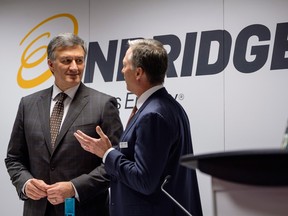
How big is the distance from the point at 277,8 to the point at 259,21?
0.17 meters

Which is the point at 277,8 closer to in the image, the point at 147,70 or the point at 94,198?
the point at 147,70

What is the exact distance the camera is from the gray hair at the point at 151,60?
233 cm

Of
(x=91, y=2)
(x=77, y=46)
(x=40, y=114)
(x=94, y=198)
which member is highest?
(x=91, y=2)

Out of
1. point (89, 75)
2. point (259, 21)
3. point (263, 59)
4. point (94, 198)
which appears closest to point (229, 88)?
point (263, 59)

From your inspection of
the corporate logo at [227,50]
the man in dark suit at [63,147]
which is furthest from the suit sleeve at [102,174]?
the corporate logo at [227,50]

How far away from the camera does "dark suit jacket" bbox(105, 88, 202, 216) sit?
209cm

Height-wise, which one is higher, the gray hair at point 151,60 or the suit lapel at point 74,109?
the gray hair at point 151,60

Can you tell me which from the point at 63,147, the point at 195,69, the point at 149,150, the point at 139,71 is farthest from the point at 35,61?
the point at 149,150

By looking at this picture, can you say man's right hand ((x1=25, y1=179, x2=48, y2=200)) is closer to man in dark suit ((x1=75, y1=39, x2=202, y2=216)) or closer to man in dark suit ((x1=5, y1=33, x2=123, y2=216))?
man in dark suit ((x1=5, y1=33, x2=123, y2=216))

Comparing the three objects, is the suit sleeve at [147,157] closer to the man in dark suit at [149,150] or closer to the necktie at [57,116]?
the man in dark suit at [149,150]

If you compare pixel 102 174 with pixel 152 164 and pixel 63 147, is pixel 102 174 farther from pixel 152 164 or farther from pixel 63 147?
pixel 152 164

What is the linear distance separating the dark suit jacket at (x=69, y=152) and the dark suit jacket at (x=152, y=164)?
372 mm

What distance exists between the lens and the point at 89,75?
423 centimetres

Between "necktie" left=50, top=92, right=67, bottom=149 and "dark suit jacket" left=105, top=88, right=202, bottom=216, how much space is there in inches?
22.8
